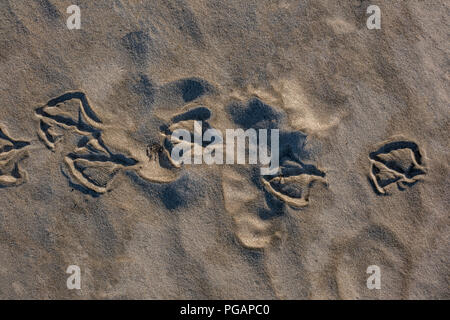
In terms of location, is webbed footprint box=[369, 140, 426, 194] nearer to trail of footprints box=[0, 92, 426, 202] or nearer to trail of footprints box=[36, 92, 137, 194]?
trail of footprints box=[0, 92, 426, 202]

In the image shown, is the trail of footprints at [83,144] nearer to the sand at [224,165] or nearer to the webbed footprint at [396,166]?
the sand at [224,165]

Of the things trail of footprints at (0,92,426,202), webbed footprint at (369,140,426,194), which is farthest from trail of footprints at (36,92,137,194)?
webbed footprint at (369,140,426,194)

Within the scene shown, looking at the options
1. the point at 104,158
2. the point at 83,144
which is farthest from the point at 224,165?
the point at 83,144

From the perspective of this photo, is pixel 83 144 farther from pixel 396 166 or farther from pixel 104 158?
pixel 396 166

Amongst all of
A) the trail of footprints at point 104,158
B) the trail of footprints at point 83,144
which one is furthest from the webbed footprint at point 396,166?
the trail of footprints at point 83,144
